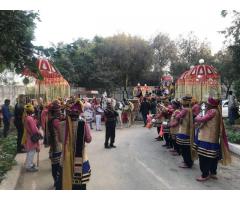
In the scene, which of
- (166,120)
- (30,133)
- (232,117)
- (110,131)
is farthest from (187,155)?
(232,117)

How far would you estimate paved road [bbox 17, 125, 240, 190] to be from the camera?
8.26 m

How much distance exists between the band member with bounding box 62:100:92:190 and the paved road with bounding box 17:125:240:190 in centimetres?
159

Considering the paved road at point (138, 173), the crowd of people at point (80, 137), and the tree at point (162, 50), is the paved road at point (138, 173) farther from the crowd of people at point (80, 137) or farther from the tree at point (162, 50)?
the tree at point (162, 50)

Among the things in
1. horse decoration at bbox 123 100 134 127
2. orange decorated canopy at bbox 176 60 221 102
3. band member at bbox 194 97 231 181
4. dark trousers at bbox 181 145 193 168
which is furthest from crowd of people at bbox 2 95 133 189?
horse decoration at bbox 123 100 134 127

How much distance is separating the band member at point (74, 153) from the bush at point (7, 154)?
2.63 m

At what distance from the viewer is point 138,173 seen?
30.7 feet

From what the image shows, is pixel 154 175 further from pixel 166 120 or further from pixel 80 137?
pixel 166 120

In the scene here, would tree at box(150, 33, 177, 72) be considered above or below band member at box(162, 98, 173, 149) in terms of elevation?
above

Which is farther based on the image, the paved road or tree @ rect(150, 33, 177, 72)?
tree @ rect(150, 33, 177, 72)

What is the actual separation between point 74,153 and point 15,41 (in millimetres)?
2504

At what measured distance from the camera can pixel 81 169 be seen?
6387mm

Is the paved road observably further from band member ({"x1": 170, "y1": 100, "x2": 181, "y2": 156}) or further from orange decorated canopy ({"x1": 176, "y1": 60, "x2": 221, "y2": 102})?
orange decorated canopy ({"x1": 176, "y1": 60, "x2": 221, "y2": 102})

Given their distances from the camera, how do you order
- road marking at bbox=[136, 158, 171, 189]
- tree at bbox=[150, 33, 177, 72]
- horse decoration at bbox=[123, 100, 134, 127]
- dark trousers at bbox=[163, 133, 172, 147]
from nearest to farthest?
1. road marking at bbox=[136, 158, 171, 189]
2. dark trousers at bbox=[163, 133, 172, 147]
3. horse decoration at bbox=[123, 100, 134, 127]
4. tree at bbox=[150, 33, 177, 72]

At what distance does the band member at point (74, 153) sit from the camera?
6.37 meters
